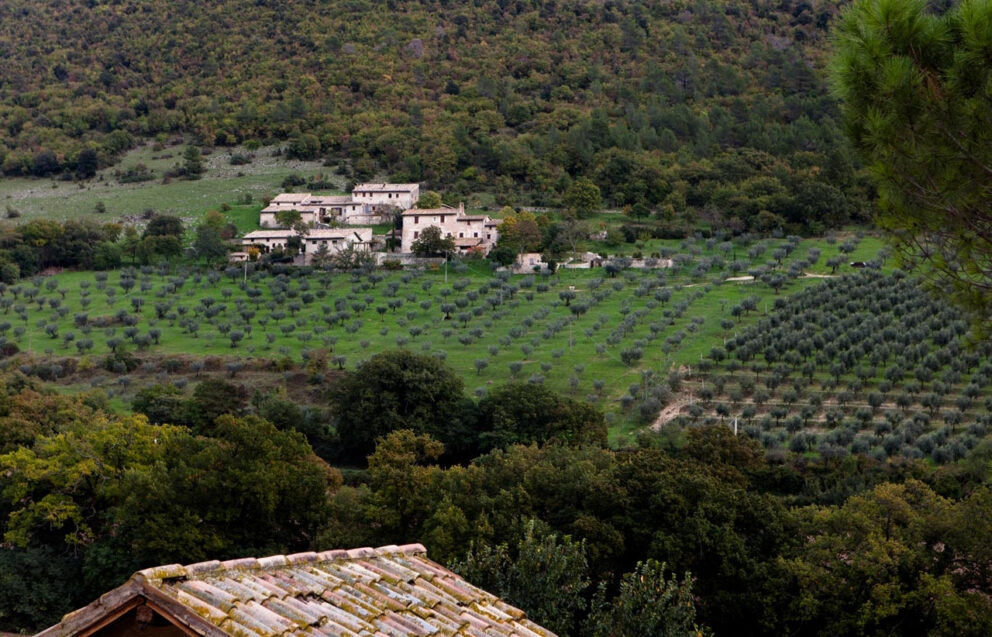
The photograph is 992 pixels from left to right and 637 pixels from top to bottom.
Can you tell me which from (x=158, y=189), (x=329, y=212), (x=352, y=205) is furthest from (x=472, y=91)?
(x=329, y=212)

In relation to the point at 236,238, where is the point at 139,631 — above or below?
above

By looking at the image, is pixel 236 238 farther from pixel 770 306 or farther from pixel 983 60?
pixel 983 60

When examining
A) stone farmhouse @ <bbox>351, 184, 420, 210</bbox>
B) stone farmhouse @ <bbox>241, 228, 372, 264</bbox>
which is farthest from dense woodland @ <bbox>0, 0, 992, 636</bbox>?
stone farmhouse @ <bbox>351, 184, 420, 210</bbox>

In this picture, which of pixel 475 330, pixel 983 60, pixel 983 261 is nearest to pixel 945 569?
pixel 983 261

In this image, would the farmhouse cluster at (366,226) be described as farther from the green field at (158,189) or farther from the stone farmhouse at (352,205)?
the green field at (158,189)

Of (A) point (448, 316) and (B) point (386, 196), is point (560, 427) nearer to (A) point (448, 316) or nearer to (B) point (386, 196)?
(A) point (448, 316)

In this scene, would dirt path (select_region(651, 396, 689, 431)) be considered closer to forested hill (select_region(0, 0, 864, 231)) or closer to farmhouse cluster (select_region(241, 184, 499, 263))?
farmhouse cluster (select_region(241, 184, 499, 263))

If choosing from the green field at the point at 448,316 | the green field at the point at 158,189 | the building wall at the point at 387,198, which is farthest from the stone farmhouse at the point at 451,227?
the green field at the point at 158,189
